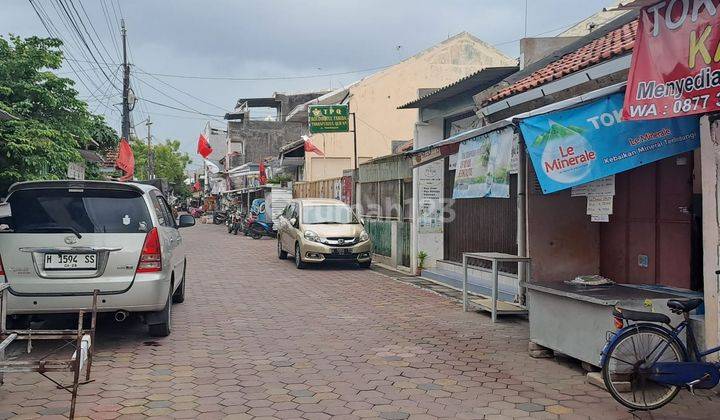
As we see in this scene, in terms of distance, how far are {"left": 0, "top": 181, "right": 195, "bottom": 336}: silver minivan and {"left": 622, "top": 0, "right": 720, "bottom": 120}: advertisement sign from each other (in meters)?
4.92

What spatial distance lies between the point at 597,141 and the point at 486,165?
2.07 meters

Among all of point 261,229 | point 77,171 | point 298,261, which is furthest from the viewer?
point 261,229

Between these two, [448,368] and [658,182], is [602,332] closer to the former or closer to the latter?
[448,368]

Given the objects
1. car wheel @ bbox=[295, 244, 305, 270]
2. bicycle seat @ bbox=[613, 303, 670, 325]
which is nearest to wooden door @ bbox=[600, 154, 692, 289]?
bicycle seat @ bbox=[613, 303, 670, 325]

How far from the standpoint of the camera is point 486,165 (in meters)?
7.84

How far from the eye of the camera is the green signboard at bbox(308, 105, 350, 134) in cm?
2272

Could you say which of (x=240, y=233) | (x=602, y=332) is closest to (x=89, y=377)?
(x=602, y=332)

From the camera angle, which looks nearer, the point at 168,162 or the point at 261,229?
the point at 261,229

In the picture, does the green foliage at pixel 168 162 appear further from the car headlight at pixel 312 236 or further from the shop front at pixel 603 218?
the shop front at pixel 603 218

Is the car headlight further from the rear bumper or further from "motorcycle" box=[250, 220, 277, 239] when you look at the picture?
"motorcycle" box=[250, 220, 277, 239]

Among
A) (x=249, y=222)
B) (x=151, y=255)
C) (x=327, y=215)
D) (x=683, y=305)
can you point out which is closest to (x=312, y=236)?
(x=327, y=215)

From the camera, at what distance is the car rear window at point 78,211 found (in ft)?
20.7

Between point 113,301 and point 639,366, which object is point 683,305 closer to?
point 639,366

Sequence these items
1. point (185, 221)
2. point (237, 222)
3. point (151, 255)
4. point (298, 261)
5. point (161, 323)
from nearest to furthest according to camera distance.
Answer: point (151, 255) → point (161, 323) → point (185, 221) → point (298, 261) → point (237, 222)
